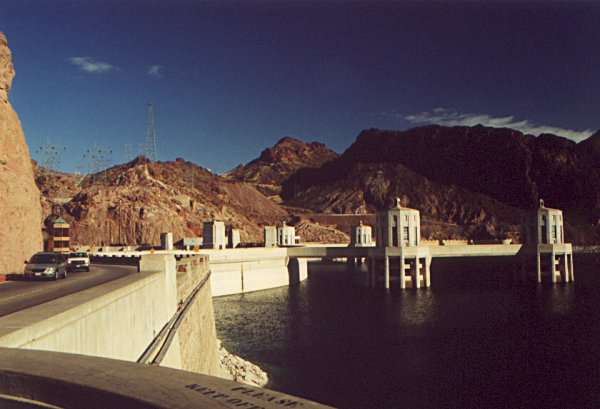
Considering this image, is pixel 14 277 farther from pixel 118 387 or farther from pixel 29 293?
pixel 118 387

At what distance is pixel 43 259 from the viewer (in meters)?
24.2

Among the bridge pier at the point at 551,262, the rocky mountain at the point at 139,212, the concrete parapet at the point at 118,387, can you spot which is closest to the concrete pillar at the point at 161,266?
the concrete parapet at the point at 118,387

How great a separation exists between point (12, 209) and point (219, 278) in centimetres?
4051

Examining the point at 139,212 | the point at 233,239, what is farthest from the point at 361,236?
the point at 139,212

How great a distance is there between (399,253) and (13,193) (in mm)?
56773

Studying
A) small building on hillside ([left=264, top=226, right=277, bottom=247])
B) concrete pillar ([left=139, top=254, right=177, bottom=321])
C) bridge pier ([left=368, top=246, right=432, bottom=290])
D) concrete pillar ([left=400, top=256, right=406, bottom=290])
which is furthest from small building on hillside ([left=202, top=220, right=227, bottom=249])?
concrete pillar ([left=139, top=254, right=177, bottom=321])

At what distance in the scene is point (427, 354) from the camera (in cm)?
3675

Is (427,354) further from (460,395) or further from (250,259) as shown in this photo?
(250,259)

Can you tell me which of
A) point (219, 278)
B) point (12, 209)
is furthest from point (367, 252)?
point (12, 209)

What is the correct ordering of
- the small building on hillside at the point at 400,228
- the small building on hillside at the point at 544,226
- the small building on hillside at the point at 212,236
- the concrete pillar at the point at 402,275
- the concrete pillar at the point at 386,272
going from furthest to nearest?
1. the small building on hillside at the point at 212,236
2. the small building on hillside at the point at 544,226
3. the small building on hillside at the point at 400,228
4. the concrete pillar at the point at 386,272
5. the concrete pillar at the point at 402,275

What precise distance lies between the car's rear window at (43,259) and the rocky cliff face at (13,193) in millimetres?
3392

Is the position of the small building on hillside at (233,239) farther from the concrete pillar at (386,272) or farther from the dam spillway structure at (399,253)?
the concrete pillar at (386,272)

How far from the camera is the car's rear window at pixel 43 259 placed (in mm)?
24016

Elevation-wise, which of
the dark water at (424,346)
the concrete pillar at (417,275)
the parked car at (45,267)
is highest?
the parked car at (45,267)
